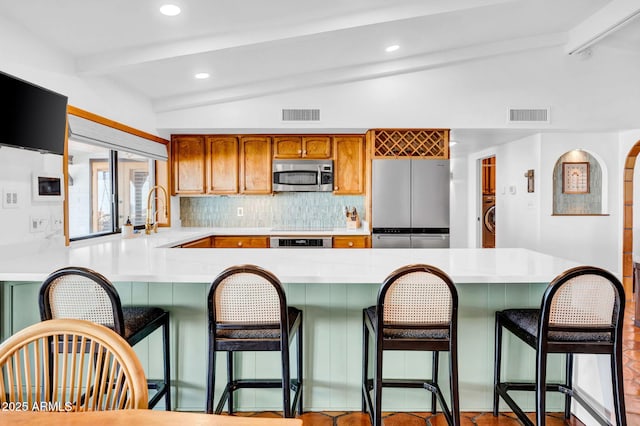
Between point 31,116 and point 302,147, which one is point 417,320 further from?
point 302,147

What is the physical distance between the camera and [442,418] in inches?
86.9

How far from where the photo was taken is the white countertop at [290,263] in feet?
6.18

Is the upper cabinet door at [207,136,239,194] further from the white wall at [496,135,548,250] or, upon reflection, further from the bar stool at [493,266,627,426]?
the bar stool at [493,266,627,426]

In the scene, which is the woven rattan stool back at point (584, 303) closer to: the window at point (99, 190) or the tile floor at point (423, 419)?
the tile floor at point (423, 419)

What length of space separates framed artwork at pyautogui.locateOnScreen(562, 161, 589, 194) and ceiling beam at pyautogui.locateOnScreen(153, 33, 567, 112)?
58.1 inches

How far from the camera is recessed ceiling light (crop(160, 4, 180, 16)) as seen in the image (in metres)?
2.47

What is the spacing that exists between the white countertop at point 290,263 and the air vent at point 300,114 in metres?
2.27

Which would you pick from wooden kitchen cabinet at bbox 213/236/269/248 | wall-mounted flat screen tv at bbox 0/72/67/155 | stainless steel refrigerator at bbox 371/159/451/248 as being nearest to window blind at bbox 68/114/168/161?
wall-mounted flat screen tv at bbox 0/72/67/155

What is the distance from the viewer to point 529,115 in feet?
14.8

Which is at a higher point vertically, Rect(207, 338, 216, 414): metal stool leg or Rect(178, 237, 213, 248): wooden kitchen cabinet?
Rect(178, 237, 213, 248): wooden kitchen cabinet

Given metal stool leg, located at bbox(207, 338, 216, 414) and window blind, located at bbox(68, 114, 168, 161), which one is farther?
window blind, located at bbox(68, 114, 168, 161)

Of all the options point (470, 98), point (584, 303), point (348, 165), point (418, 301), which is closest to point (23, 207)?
point (418, 301)

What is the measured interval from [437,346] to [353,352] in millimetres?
664

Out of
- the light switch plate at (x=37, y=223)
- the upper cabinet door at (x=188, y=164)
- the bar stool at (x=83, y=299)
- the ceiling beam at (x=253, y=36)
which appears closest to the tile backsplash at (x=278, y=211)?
the upper cabinet door at (x=188, y=164)
